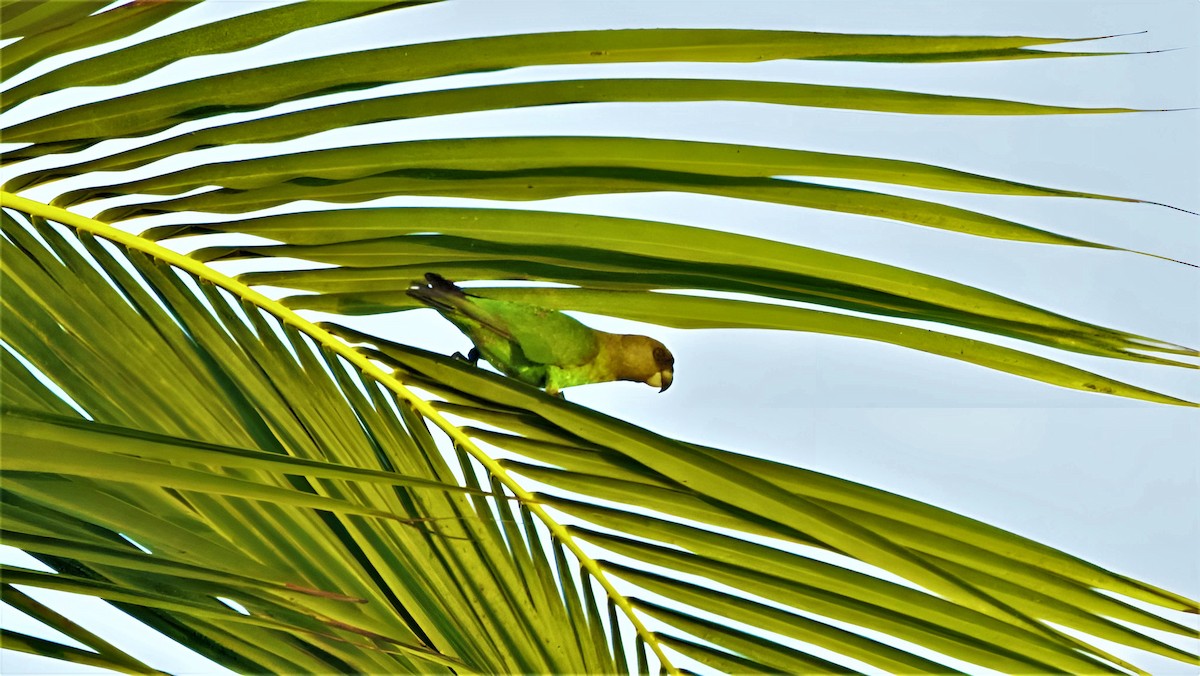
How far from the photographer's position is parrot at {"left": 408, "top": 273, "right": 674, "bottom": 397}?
1429 millimetres

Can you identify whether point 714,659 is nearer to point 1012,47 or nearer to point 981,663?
point 981,663

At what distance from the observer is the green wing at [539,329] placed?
4.83ft

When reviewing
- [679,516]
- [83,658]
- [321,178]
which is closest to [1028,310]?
[679,516]

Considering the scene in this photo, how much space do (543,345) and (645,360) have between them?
0.99ft

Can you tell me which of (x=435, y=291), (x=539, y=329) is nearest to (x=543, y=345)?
(x=539, y=329)

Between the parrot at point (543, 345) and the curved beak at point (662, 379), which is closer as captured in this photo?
the parrot at point (543, 345)

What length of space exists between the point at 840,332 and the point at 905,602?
1.38 feet

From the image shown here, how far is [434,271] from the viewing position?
1.31 m

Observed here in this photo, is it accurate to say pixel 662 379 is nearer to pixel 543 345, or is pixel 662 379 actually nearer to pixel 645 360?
pixel 645 360

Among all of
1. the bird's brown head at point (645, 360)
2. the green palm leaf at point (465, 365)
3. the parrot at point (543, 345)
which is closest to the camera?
the green palm leaf at point (465, 365)

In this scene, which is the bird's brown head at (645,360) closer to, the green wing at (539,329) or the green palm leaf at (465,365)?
→ the green wing at (539,329)

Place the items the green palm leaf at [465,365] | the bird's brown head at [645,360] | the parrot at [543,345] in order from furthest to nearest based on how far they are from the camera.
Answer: the bird's brown head at [645,360] < the parrot at [543,345] < the green palm leaf at [465,365]

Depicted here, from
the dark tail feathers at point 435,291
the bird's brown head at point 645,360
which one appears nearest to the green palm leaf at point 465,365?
the dark tail feathers at point 435,291

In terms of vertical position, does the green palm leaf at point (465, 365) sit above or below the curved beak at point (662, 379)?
below
